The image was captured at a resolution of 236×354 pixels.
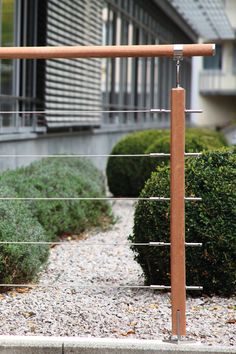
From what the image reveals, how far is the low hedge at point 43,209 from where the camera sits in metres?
7.04

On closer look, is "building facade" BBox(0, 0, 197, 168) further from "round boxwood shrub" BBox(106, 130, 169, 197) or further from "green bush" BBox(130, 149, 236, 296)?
"round boxwood shrub" BBox(106, 130, 169, 197)

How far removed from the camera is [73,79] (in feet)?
60.3

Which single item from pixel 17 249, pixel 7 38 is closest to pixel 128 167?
pixel 7 38

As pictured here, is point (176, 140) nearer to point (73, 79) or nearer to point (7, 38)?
point (7, 38)

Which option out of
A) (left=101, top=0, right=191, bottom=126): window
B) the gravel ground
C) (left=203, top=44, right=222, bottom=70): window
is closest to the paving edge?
the gravel ground

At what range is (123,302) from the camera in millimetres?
6387

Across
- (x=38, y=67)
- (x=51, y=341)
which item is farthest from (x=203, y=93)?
(x=51, y=341)

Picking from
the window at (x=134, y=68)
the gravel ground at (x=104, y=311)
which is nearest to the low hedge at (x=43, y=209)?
the gravel ground at (x=104, y=311)

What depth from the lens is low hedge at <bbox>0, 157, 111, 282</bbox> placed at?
7035 mm

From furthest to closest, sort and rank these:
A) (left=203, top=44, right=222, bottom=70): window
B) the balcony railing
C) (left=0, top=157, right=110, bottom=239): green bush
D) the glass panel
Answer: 1. (left=203, top=44, right=222, bottom=70): window
2. the balcony railing
3. the glass panel
4. (left=0, top=157, right=110, bottom=239): green bush

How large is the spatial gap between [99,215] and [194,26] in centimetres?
2713

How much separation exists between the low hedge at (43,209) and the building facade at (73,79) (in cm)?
88

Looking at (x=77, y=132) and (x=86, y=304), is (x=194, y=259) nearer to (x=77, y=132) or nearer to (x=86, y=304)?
(x=86, y=304)

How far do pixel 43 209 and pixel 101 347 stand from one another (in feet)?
15.9
